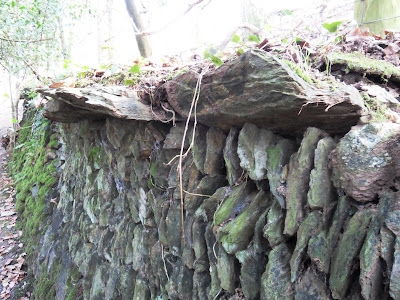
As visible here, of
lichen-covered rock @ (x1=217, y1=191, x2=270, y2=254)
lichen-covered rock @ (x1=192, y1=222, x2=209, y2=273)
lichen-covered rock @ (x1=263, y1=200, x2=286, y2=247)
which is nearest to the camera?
lichen-covered rock @ (x1=263, y1=200, x2=286, y2=247)

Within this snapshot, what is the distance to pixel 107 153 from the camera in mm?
3459

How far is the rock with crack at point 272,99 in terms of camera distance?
4.57 ft

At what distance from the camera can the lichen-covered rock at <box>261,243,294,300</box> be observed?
1462 mm

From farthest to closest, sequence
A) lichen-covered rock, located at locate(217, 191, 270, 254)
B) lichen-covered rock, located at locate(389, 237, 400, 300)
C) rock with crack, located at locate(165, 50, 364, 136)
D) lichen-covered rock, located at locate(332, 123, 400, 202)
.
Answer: lichen-covered rock, located at locate(217, 191, 270, 254) < rock with crack, located at locate(165, 50, 364, 136) < lichen-covered rock, located at locate(332, 123, 400, 202) < lichen-covered rock, located at locate(389, 237, 400, 300)

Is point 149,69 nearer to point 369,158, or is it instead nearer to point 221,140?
point 221,140

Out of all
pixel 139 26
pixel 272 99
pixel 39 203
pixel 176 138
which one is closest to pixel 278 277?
pixel 272 99

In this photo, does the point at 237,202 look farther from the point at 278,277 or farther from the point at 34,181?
the point at 34,181

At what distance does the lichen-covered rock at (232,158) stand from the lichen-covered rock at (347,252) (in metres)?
0.77

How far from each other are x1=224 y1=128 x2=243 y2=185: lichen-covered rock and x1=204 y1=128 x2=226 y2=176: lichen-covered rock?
14cm

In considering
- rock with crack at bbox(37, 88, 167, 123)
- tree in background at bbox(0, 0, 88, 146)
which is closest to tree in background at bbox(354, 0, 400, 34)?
rock with crack at bbox(37, 88, 167, 123)

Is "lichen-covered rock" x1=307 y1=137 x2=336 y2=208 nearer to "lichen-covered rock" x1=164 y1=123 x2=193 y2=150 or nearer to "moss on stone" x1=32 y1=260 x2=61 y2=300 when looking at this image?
"lichen-covered rock" x1=164 y1=123 x2=193 y2=150

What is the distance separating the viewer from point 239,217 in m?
1.81

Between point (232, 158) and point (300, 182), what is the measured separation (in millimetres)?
518

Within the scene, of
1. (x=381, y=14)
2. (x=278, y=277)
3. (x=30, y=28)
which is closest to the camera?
(x=278, y=277)
